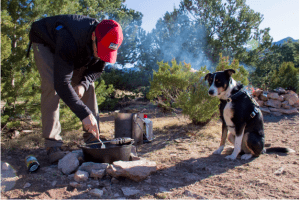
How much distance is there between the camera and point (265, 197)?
2070mm

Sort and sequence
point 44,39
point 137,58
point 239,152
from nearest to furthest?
point 44,39 < point 239,152 < point 137,58

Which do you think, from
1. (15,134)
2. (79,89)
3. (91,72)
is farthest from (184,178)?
(15,134)

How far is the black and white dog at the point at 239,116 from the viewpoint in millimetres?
3053

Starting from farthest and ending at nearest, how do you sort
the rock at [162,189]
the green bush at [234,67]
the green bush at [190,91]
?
the green bush at [234,67], the green bush at [190,91], the rock at [162,189]

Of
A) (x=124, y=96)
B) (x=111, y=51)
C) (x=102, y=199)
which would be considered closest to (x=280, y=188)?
(x=102, y=199)

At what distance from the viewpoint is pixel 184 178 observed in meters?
2.46

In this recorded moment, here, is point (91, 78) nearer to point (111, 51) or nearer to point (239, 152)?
point (111, 51)

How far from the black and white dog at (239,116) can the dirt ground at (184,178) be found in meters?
0.20

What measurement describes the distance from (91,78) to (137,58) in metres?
10.2


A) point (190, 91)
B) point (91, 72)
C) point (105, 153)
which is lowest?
point (105, 153)

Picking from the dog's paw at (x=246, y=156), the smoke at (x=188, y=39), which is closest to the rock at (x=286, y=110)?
the dog's paw at (x=246, y=156)

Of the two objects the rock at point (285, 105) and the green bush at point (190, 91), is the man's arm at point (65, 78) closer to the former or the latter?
the green bush at point (190, 91)

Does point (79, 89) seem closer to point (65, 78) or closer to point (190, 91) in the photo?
point (65, 78)

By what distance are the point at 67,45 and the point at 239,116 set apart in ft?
8.02
